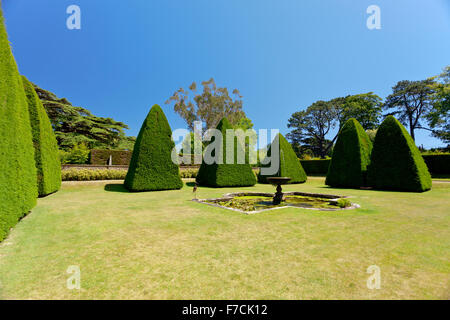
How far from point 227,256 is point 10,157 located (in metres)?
5.48

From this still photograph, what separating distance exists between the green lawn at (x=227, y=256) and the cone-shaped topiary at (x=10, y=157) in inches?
20.3

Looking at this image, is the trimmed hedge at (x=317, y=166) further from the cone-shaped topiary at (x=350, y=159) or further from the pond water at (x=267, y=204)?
the pond water at (x=267, y=204)

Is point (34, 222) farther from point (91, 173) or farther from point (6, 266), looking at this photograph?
point (91, 173)

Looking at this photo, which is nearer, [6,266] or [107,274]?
[107,274]

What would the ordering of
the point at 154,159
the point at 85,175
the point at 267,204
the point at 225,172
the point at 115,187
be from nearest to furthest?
the point at 267,204
the point at 154,159
the point at 115,187
the point at 85,175
the point at 225,172

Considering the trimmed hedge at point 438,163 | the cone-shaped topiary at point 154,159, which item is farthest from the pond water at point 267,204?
the trimmed hedge at point 438,163

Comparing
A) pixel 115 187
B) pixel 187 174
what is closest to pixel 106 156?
pixel 187 174

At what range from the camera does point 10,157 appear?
4715 millimetres

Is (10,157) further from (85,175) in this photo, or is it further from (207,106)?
(207,106)

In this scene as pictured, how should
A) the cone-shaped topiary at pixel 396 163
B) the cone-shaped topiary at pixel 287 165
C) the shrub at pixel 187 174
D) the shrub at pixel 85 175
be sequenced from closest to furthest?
1. the cone-shaped topiary at pixel 396 163
2. the shrub at pixel 85 175
3. the cone-shaped topiary at pixel 287 165
4. the shrub at pixel 187 174

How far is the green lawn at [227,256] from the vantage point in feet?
7.75
